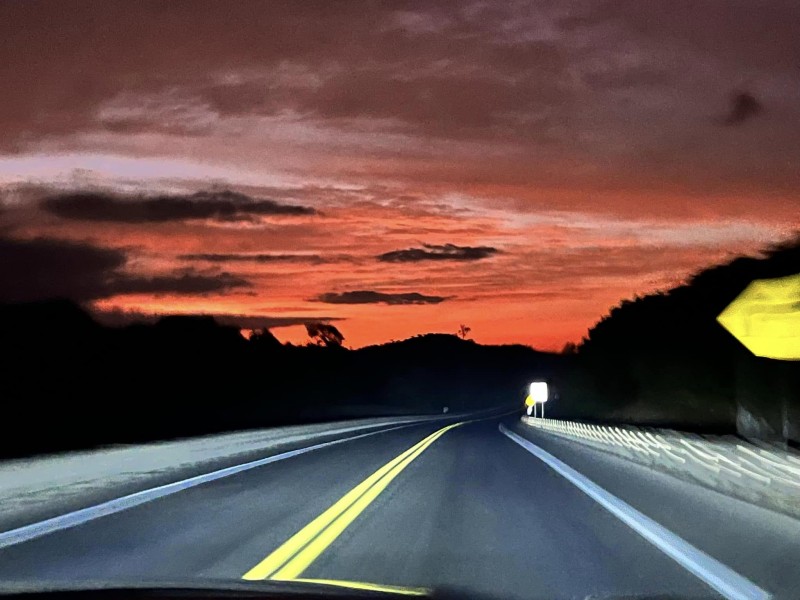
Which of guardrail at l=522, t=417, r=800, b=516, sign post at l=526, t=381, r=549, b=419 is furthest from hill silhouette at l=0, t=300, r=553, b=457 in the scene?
guardrail at l=522, t=417, r=800, b=516

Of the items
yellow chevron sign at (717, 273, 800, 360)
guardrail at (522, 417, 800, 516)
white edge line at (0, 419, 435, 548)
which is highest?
yellow chevron sign at (717, 273, 800, 360)

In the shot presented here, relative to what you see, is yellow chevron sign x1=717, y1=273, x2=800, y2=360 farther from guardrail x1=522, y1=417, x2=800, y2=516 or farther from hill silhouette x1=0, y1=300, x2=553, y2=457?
hill silhouette x1=0, y1=300, x2=553, y2=457

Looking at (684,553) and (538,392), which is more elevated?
(538,392)

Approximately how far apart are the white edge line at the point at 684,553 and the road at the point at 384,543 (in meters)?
0.15

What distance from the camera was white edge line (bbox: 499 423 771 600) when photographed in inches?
390

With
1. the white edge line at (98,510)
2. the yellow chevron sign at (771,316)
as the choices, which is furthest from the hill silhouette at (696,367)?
the white edge line at (98,510)

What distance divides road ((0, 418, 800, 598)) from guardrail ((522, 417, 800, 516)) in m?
1.26

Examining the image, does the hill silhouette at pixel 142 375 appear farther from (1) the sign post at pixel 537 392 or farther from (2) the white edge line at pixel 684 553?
(2) the white edge line at pixel 684 553

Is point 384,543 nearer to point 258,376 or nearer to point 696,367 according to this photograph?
point 696,367

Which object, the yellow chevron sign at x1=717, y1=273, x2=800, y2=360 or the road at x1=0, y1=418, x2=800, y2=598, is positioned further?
the yellow chevron sign at x1=717, y1=273, x2=800, y2=360

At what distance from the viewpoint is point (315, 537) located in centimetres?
1342

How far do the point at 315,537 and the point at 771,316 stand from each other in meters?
16.6

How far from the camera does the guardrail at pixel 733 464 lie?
16.2 meters

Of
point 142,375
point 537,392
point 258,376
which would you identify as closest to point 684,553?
point 537,392
